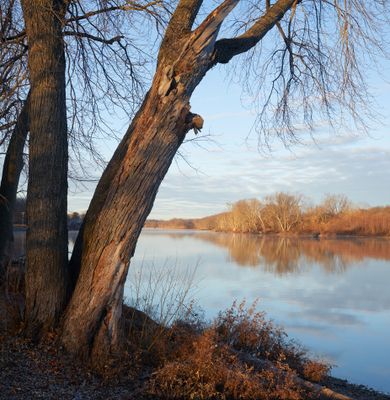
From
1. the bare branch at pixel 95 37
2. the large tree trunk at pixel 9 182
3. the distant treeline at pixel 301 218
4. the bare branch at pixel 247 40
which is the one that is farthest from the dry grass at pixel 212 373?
the distant treeline at pixel 301 218

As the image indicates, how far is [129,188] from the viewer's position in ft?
15.7

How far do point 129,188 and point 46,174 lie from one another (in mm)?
917

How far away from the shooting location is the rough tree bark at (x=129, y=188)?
4688mm

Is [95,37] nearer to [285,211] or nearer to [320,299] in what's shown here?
[320,299]

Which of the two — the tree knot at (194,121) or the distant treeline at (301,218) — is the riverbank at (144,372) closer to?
the tree knot at (194,121)

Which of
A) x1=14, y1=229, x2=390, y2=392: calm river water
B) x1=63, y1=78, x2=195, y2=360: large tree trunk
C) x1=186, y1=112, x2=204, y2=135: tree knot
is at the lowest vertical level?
x1=14, y1=229, x2=390, y2=392: calm river water

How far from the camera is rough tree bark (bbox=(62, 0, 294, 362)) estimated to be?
4688 mm

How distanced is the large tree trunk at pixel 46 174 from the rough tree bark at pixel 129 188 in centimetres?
23

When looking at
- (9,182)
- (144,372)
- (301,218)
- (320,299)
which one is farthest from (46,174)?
(301,218)

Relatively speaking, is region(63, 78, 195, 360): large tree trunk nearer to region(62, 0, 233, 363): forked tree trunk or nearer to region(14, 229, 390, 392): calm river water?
region(62, 0, 233, 363): forked tree trunk

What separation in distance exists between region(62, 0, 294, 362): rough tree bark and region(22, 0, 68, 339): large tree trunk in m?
0.23

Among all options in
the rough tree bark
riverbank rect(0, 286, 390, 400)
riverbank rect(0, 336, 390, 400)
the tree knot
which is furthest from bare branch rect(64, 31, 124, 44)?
riverbank rect(0, 336, 390, 400)

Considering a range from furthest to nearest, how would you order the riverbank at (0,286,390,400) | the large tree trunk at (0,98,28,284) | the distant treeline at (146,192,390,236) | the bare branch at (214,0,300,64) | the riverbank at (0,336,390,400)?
the distant treeline at (146,192,390,236) < the large tree trunk at (0,98,28,284) < the bare branch at (214,0,300,64) < the riverbank at (0,286,390,400) < the riverbank at (0,336,390,400)

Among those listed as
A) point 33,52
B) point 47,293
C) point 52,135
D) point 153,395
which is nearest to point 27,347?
point 47,293
